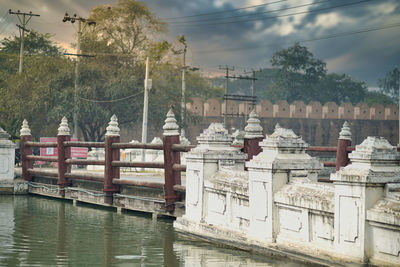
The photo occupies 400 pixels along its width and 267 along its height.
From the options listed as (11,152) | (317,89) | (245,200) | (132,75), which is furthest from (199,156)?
(317,89)

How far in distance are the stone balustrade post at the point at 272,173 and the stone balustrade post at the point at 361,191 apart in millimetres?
1300

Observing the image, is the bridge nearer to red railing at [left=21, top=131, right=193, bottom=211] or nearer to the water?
red railing at [left=21, top=131, right=193, bottom=211]

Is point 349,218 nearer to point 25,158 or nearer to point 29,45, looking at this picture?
point 25,158

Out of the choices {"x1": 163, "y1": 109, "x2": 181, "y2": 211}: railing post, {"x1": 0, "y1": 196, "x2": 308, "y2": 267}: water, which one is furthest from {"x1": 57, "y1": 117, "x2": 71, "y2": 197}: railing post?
{"x1": 163, "y1": 109, "x2": 181, "y2": 211}: railing post

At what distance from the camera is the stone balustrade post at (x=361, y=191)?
22.1 ft

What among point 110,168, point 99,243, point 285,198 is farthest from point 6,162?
point 285,198

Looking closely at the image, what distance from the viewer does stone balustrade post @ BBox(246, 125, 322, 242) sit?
27.2ft

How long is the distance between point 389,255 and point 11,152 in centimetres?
1413

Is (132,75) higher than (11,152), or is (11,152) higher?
(132,75)

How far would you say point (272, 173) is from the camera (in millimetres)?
8250

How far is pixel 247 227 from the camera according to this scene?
8992mm

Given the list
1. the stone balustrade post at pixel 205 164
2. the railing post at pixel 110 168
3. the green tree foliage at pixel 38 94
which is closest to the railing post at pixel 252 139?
the stone balustrade post at pixel 205 164

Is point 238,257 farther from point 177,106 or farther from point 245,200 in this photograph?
point 177,106

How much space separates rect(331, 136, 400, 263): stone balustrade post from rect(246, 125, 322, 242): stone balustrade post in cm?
130
